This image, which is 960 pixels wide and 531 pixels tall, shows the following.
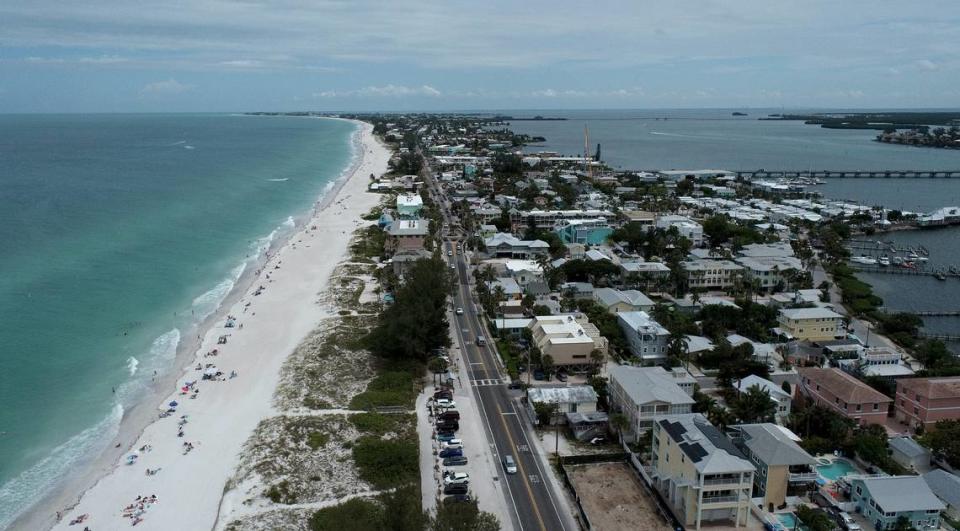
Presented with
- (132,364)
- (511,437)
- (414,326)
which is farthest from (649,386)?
(132,364)

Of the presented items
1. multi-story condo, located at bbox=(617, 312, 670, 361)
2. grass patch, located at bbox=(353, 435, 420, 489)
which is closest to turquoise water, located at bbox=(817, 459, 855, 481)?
multi-story condo, located at bbox=(617, 312, 670, 361)

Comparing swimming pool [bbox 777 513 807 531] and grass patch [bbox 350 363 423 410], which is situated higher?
grass patch [bbox 350 363 423 410]

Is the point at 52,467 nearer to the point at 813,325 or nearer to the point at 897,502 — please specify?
the point at 897,502

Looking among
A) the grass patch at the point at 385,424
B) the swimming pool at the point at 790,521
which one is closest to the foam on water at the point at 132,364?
the grass patch at the point at 385,424

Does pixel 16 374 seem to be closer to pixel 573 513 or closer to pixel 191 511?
pixel 191 511

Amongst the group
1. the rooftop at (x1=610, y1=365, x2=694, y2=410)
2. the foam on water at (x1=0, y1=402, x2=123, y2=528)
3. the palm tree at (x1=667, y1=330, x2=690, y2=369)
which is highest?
the rooftop at (x1=610, y1=365, x2=694, y2=410)

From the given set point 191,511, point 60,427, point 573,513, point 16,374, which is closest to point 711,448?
point 573,513

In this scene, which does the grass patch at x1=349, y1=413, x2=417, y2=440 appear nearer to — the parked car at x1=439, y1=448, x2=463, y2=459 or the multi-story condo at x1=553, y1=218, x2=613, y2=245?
the parked car at x1=439, y1=448, x2=463, y2=459
